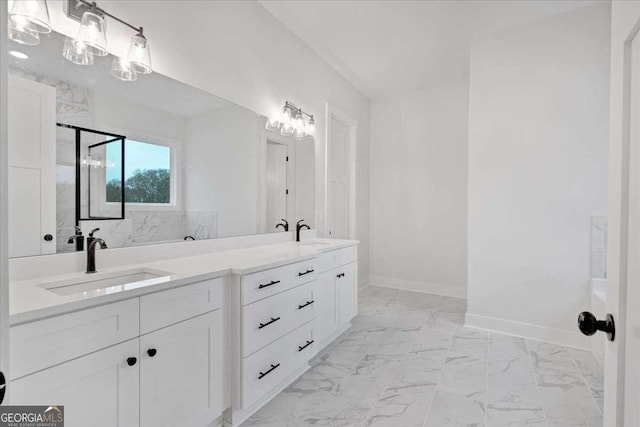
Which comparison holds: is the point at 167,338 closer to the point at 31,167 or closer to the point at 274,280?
the point at 274,280

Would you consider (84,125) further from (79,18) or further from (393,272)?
(393,272)

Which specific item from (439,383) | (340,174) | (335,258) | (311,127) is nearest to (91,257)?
(335,258)

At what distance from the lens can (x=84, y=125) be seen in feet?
5.11

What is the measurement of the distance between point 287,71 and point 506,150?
226cm

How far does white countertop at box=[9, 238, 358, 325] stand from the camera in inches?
40.3

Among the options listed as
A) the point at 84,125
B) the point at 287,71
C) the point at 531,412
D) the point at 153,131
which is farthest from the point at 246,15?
the point at 531,412

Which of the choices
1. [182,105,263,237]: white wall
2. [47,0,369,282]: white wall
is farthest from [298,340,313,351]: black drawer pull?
[47,0,369,282]: white wall

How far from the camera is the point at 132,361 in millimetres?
1230

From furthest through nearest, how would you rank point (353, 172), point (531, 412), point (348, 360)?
point (353, 172) < point (348, 360) < point (531, 412)

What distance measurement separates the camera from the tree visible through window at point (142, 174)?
1.69 metres

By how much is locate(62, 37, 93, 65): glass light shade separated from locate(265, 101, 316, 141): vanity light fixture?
1375mm

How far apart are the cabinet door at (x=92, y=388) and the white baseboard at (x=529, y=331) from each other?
302cm

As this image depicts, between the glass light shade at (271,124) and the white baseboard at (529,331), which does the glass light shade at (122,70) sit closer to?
the glass light shade at (271,124)

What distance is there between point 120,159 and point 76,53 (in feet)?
1.72
